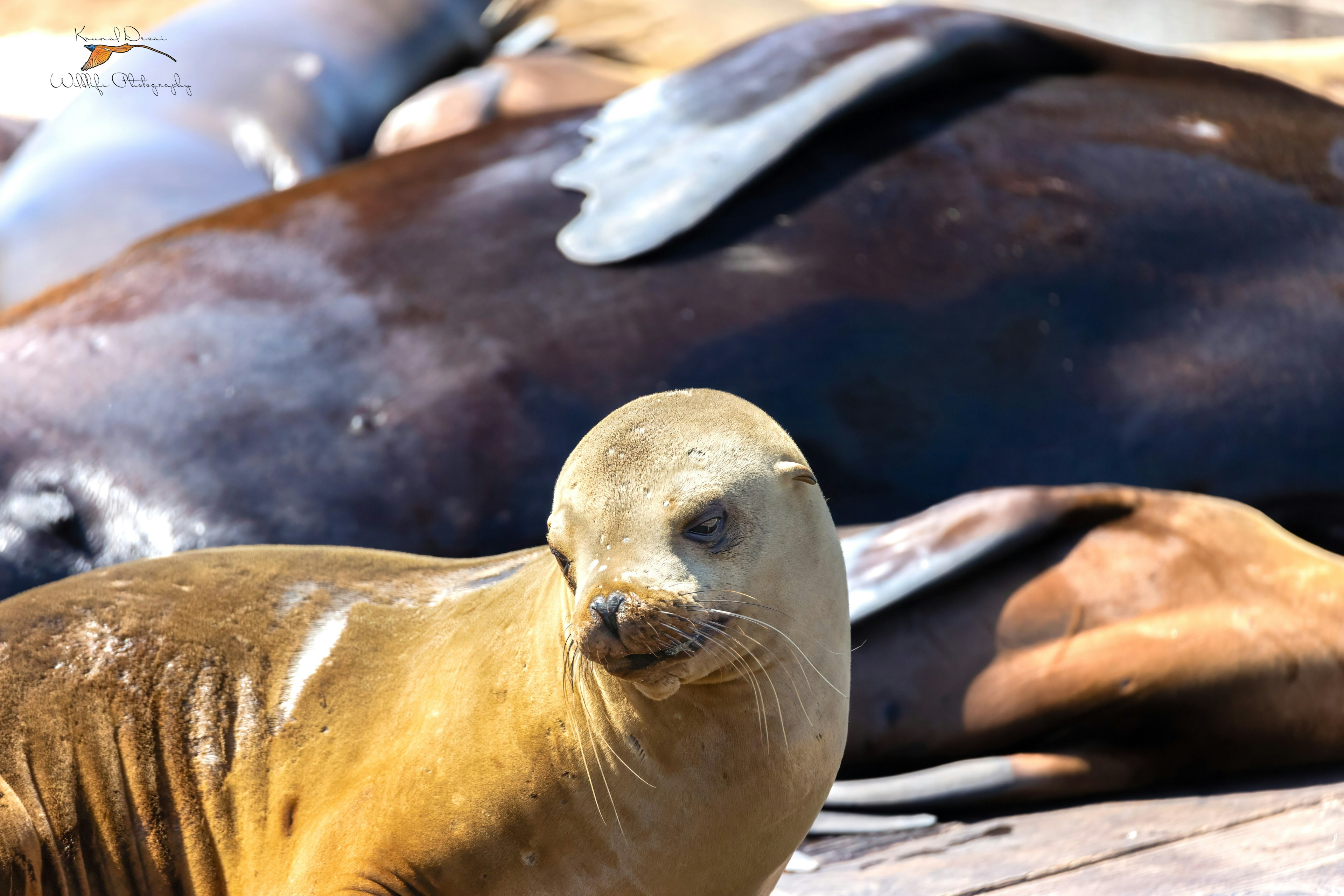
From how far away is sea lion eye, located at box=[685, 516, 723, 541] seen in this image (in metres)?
1.46

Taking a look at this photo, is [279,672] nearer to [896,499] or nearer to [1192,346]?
[896,499]

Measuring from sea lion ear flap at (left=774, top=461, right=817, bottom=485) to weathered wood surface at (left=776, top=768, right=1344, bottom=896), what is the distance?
0.71m

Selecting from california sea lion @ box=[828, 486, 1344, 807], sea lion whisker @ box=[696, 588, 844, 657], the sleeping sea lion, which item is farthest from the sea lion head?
the sleeping sea lion

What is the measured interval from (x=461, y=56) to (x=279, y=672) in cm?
430

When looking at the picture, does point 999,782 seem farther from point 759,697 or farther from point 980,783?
point 759,697

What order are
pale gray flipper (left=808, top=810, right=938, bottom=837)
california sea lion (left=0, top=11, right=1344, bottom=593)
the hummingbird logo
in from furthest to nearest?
the hummingbird logo < california sea lion (left=0, top=11, right=1344, bottom=593) < pale gray flipper (left=808, top=810, right=938, bottom=837)

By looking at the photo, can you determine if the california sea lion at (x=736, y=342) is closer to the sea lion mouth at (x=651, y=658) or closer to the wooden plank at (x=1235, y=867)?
the wooden plank at (x=1235, y=867)

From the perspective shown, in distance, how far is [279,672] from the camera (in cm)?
179

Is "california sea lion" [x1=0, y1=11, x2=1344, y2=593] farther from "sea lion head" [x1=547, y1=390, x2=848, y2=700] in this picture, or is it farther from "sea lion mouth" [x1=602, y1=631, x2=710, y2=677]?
"sea lion mouth" [x1=602, y1=631, x2=710, y2=677]

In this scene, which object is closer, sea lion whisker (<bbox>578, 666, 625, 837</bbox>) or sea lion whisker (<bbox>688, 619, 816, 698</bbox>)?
sea lion whisker (<bbox>688, 619, 816, 698</bbox>)

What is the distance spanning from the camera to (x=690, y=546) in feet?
4.77

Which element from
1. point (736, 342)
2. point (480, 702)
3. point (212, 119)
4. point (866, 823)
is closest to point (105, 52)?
point (212, 119)

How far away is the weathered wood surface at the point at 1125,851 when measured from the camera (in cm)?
191

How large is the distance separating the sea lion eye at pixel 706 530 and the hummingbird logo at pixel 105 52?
13.0 ft
